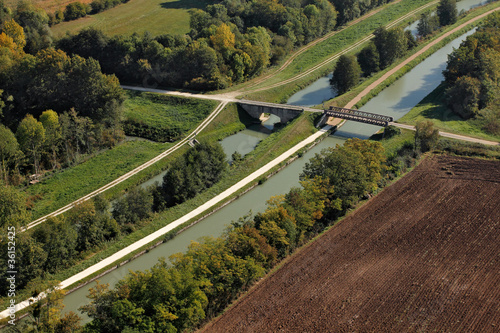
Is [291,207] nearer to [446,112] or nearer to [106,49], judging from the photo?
[446,112]

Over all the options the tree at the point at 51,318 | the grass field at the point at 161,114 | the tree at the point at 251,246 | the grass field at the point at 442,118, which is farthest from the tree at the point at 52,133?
the grass field at the point at 442,118

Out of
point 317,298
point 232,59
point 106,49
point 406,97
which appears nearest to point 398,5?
point 406,97

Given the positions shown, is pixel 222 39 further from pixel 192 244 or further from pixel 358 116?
pixel 192 244

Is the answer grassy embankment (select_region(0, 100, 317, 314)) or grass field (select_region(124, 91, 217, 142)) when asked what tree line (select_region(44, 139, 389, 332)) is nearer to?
grassy embankment (select_region(0, 100, 317, 314))

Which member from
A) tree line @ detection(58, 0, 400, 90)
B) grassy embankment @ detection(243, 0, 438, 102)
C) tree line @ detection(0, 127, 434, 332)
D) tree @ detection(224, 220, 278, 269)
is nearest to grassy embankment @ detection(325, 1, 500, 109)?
grassy embankment @ detection(243, 0, 438, 102)

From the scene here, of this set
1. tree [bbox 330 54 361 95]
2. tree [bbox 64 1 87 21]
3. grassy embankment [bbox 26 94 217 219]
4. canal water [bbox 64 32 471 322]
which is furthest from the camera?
tree [bbox 64 1 87 21]

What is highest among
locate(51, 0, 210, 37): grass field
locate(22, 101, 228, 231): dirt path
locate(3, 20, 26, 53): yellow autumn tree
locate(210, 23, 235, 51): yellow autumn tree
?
locate(3, 20, 26, 53): yellow autumn tree
